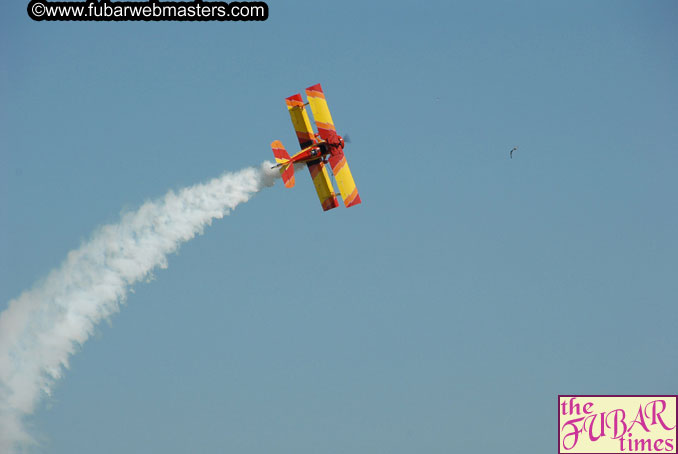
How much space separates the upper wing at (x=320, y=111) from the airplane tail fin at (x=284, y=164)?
255 cm

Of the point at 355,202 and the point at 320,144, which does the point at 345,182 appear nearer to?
the point at 355,202

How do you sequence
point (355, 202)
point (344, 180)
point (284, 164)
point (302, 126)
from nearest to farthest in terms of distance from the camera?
point (284, 164)
point (302, 126)
point (344, 180)
point (355, 202)

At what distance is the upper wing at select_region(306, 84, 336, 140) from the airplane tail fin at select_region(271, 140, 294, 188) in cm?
255

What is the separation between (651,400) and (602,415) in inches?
95.2

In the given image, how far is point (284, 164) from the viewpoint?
73.0 m

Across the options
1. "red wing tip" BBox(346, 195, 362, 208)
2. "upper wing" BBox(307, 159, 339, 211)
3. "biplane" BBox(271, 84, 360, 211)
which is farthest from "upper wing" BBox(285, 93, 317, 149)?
"red wing tip" BBox(346, 195, 362, 208)

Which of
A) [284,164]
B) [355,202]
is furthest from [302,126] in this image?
[355,202]

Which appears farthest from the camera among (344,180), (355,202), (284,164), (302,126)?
(355,202)

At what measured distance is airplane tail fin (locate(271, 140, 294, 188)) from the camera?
7294 centimetres

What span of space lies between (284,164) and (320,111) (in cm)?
385

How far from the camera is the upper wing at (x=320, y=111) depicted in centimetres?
7425

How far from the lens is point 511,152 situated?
7694 cm

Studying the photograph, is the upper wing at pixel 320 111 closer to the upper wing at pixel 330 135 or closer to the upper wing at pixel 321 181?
the upper wing at pixel 330 135

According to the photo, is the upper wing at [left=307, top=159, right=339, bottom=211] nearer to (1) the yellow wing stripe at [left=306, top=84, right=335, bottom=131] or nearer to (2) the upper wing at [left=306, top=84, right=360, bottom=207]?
(2) the upper wing at [left=306, top=84, right=360, bottom=207]
